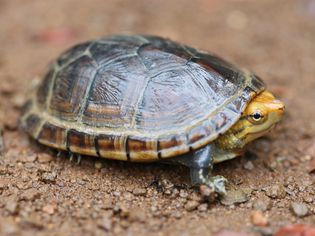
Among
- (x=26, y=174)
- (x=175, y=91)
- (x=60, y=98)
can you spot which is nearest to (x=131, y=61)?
(x=175, y=91)

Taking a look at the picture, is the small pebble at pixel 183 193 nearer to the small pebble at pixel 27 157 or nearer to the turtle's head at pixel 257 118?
the turtle's head at pixel 257 118

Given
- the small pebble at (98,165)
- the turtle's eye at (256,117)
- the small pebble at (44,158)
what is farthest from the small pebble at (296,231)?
the small pebble at (44,158)

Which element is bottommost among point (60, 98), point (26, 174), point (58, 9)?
point (26, 174)

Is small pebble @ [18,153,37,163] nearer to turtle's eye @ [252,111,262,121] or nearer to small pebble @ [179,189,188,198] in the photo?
small pebble @ [179,189,188,198]

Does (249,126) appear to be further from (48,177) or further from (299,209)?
(48,177)

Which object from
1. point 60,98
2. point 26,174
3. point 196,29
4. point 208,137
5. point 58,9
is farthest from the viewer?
point 58,9

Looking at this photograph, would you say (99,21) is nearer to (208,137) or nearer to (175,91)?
(175,91)

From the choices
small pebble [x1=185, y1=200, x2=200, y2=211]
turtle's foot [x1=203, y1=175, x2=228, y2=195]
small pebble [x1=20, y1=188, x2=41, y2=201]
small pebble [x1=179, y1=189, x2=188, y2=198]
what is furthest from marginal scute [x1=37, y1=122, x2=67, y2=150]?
turtle's foot [x1=203, y1=175, x2=228, y2=195]
